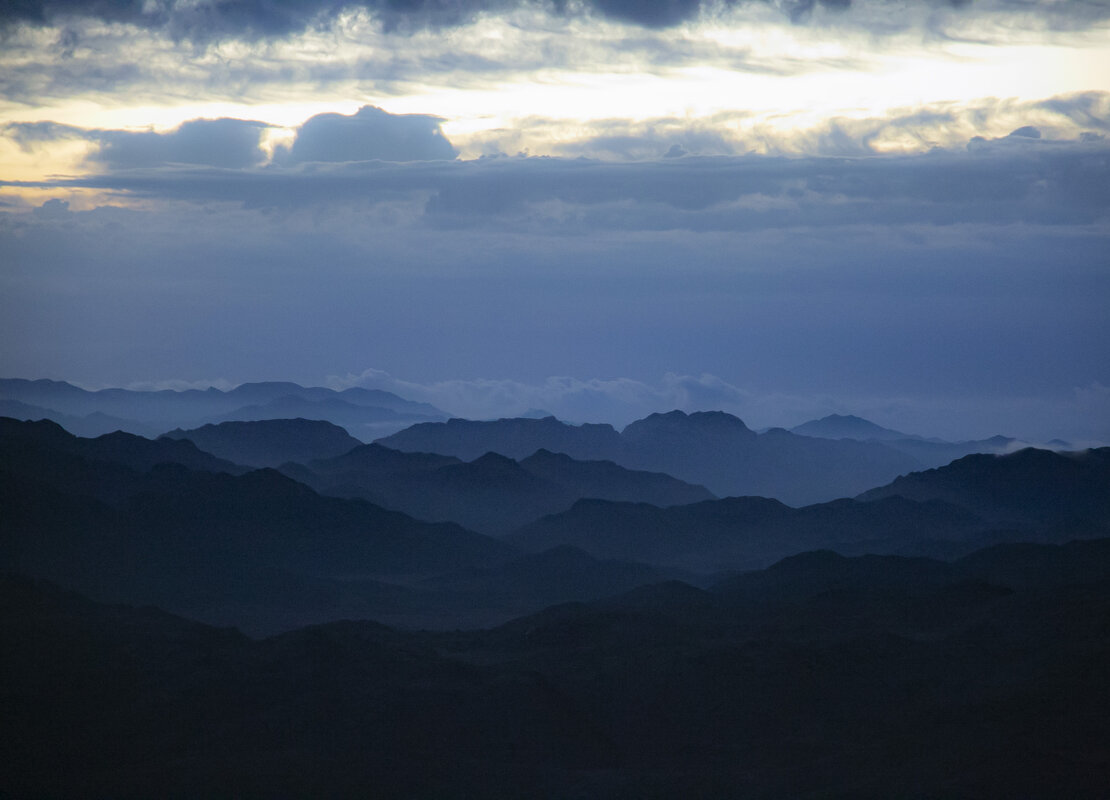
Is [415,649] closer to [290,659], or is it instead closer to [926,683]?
[290,659]

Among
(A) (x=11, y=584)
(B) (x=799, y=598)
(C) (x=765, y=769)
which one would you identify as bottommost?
(B) (x=799, y=598)

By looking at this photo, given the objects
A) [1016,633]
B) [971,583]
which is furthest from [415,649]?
[971,583]

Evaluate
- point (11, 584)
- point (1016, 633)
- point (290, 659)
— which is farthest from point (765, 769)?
point (11, 584)

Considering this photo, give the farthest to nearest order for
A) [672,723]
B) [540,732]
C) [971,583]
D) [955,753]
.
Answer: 1. [971,583]
2. [672,723]
3. [540,732]
4. [955,753]

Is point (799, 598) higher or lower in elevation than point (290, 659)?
lower

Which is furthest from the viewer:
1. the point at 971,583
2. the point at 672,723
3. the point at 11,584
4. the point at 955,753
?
the point at 971,583

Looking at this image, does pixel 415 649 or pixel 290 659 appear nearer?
pixel 290 659
